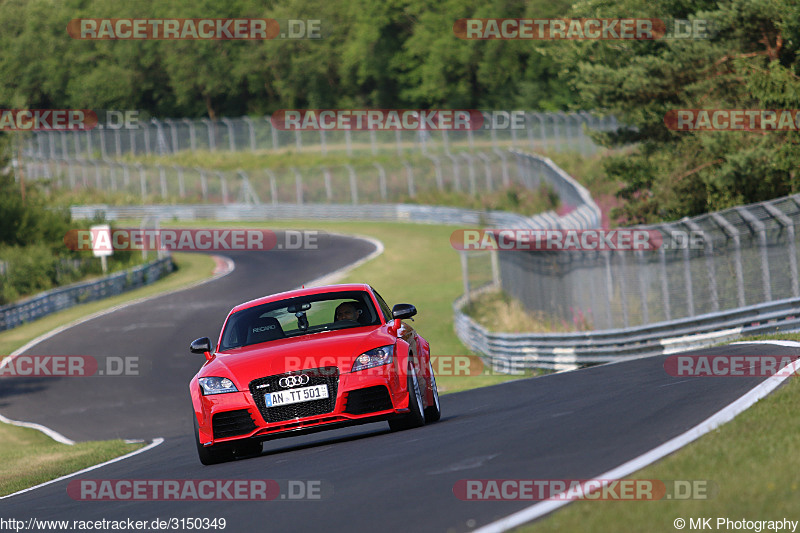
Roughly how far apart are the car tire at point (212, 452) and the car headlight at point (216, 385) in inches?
15.3

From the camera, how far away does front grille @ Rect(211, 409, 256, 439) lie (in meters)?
10.4

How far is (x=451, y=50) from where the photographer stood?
286 feet

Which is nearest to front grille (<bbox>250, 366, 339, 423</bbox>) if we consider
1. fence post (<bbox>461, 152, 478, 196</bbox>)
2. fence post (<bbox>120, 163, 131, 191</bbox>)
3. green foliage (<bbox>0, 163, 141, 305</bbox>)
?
green foliage (<bbox>0, 163, 141, 305</bbox>)

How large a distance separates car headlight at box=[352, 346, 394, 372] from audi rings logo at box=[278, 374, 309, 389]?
0.43 meters

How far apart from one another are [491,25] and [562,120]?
2973cm

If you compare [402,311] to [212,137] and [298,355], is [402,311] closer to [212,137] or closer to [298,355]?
[298,355]

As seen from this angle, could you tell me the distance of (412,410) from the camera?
11.0 meters

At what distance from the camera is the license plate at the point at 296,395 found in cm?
1032

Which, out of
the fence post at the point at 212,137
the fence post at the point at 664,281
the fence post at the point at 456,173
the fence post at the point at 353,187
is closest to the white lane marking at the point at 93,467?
the fence post at the point at 664,281

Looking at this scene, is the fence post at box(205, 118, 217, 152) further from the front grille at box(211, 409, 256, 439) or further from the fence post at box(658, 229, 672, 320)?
the front grille at box(211, 409, 256, 439)

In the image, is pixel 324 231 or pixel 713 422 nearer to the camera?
pixel 713 422

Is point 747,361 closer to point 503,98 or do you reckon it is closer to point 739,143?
point 739,143

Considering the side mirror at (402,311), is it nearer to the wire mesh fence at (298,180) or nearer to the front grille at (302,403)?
the front grille at (302,403)

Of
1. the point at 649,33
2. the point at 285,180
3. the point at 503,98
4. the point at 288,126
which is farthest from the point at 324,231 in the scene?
the point at 649,33
